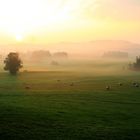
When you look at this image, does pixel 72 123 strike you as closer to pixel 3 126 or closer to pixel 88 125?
pixel 88 125

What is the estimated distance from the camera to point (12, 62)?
11031 centimetres

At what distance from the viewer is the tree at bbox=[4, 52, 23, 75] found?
110 m

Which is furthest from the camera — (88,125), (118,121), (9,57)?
(9,57)

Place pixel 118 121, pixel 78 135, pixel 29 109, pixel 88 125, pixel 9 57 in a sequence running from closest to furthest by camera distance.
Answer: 1. pixel 78 135
2. pixel 88 125
3. pixel 118 121
4. pixel 29 109
5. pixel 9 57

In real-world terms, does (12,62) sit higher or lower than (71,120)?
higher

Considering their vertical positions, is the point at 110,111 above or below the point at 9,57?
below

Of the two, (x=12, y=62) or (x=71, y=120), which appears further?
(x=12, y=62)

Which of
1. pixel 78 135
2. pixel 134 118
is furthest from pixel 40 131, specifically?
pixel 134 118

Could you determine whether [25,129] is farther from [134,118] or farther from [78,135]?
[134,118]

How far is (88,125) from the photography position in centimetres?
3350

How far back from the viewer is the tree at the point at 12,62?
4311 inches

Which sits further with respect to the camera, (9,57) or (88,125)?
(9,57)

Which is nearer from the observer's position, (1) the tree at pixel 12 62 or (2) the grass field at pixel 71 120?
(2) the grass field at pixel 71 120

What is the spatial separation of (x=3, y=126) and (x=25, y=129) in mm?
2322
